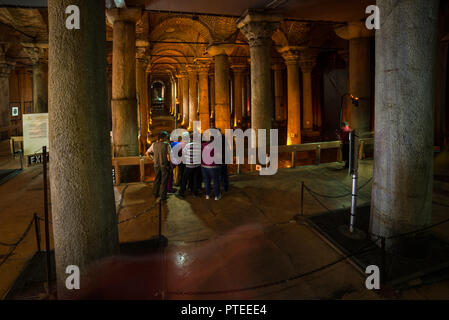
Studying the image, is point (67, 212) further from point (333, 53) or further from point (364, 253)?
point (333, 53)

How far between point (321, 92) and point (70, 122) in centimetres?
2290

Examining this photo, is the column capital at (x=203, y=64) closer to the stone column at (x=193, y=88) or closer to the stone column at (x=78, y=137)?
the stone column at (x=193, y=88)

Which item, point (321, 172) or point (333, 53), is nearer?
point (321, 172)

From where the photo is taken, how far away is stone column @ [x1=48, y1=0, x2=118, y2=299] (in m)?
3.27

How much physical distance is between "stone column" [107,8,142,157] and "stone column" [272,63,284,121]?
16051 millimetres

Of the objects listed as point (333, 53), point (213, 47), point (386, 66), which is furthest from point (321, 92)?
point (386, 66)

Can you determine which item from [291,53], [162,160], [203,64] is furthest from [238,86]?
[162,160]

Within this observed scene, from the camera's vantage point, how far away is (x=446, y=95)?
12.0m

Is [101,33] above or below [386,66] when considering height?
above

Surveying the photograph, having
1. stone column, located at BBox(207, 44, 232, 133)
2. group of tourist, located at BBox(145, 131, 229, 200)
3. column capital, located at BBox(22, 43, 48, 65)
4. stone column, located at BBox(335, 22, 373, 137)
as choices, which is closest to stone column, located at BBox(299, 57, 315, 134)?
stone column, located at BBox(207, 44, 232, 133)

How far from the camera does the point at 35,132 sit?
6199 mm

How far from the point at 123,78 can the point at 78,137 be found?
682cm

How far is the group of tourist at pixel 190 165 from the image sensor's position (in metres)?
6.60

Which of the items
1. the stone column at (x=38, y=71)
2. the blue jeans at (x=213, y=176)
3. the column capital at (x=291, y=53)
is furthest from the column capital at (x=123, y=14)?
the column capital at (x=291, y=53)
